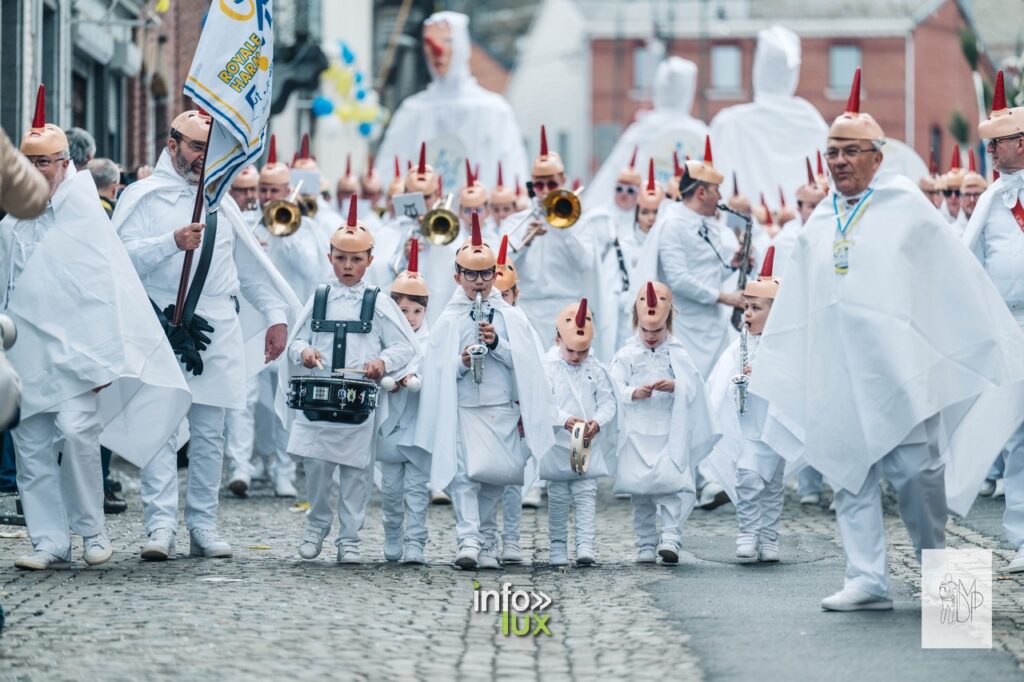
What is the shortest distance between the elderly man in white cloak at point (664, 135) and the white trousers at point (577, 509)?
384 inches

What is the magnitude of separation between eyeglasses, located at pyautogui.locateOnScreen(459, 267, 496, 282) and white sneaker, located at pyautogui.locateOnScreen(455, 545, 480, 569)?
125 cm

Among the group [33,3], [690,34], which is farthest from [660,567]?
[690,34]

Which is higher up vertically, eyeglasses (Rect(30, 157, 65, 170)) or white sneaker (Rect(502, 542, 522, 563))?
eyeglasses (Rect(30, 157, 65, 170))

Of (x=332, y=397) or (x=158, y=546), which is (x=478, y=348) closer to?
(x=332, y=397)

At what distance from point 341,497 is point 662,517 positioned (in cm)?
153

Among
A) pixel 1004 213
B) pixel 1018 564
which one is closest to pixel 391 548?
pixel 1018 564

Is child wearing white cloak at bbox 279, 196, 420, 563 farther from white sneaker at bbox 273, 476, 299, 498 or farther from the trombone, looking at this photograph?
white sneaker at bbox 273, 476, 299, 498

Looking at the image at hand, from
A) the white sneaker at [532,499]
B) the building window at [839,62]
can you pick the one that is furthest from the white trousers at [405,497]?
the building window at [839,62]

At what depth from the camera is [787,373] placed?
9383 mm

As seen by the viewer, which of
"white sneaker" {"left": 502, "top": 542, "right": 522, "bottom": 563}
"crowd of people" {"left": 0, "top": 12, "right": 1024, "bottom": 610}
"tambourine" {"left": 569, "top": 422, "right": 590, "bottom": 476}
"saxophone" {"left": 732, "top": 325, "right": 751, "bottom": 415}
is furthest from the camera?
"saxophone" {"left": 732, "top": 325, "right": 751, "bottom": 415}

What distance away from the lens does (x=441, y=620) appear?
881cm

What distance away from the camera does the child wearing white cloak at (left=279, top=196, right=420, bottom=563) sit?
10.7m

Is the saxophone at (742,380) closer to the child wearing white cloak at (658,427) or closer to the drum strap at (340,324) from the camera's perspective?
the child wearing white cloak at (658,427)

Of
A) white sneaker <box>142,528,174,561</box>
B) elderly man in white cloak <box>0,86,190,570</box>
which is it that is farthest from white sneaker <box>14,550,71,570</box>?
Result: white sneaker <box>142,528,174,561</box>
